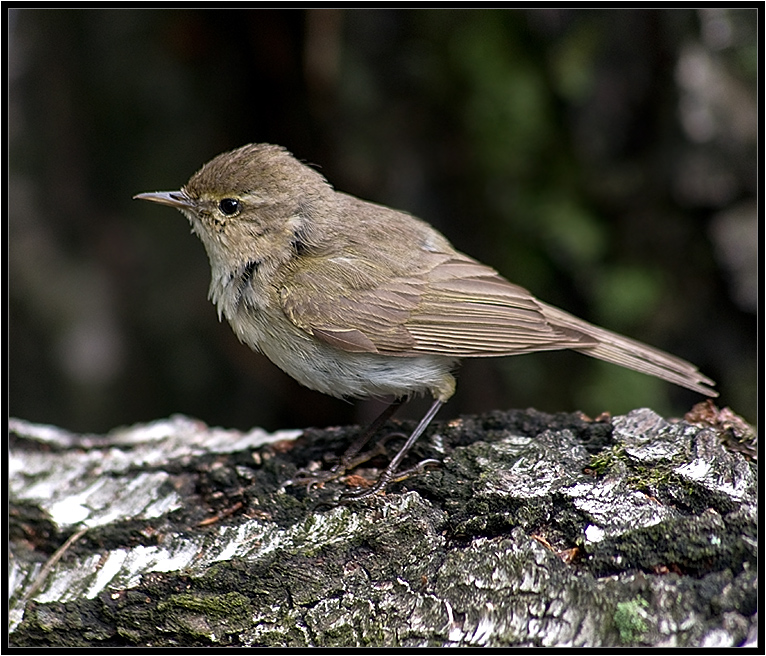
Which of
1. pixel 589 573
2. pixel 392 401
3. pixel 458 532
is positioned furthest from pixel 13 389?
pixel 589 573

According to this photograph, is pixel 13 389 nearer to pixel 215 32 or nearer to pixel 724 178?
pixel 215 32

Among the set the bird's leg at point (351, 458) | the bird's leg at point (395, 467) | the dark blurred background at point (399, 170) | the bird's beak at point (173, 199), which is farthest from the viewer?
the dark blurred background at point (399, 170)

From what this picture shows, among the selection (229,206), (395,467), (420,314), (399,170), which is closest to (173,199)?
(229,206)

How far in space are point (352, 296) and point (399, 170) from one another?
2.62 m

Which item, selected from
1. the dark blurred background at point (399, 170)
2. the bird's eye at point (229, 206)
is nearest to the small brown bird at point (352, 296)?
the bird's eye at point (229, 206)

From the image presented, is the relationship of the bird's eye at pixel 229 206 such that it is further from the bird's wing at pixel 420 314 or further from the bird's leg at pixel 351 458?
the bird's leg at pixel 351 458

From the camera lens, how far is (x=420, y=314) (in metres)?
3.63

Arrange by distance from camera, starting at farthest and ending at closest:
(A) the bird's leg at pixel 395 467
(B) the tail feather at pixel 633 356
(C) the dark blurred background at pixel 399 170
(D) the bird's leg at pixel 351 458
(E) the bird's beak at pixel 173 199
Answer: (C) the dark blurred background at pixel 399 170 → (E) the bird's beak at pixel 173 199 → (B) the tail feather at pixel 633 356 → (D) the bird's leg at pixel 351 458 → (A) the bird's leg at pixel 395 467

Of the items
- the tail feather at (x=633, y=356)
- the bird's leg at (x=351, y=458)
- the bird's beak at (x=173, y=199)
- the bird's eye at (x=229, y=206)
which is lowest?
the bird's leg at (x=351, y=458)

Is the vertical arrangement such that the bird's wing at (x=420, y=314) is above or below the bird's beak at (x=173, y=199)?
below

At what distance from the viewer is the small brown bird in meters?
3.58

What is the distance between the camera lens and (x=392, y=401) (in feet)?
13.1

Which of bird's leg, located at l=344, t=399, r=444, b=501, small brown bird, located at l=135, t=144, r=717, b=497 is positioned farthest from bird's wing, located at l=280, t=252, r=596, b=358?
bird's leg, located at l=344, t=399, r=444, b=501

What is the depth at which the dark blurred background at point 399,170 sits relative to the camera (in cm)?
528
